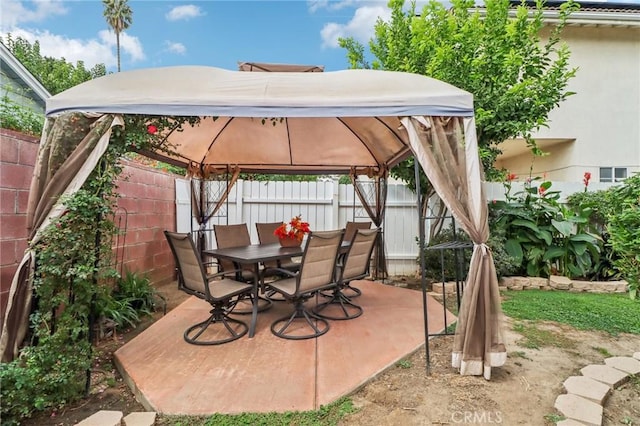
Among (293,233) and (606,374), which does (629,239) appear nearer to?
(606,374)

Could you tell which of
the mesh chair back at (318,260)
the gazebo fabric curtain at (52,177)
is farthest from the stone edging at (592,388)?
the gazebo fabric curtain at (52,177)

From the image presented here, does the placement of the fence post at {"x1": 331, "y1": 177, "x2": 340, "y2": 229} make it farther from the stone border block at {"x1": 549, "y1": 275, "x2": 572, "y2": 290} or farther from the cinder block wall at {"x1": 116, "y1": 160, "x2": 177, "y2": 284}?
the stone border block at {"x1": 549, "y1": 275, "x2": 572, "y2": 290}

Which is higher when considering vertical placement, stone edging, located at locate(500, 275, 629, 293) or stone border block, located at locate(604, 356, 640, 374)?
stone edging, located at locate(500, 275, 629, 293)

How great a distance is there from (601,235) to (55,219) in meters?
7.70

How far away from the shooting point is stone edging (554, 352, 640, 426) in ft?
6.81

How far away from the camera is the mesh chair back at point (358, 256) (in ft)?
12.7

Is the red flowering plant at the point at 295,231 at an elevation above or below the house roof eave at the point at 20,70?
below

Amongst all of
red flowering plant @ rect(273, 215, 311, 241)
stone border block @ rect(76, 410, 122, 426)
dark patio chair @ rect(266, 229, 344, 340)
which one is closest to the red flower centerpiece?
red flowering plant @ rect(273, 215, 311, 241)

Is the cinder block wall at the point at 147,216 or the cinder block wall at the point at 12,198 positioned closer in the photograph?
the cinder block wall at the point at 12,198

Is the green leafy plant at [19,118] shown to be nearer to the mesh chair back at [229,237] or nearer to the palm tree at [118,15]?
the mesh chair back at [229,237]

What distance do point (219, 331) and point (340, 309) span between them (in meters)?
1.51

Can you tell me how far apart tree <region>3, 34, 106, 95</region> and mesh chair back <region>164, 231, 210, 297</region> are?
710 inches

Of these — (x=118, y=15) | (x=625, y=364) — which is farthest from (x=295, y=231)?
(x=118, y=15)

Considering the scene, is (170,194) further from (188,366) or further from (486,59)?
(486,59)
